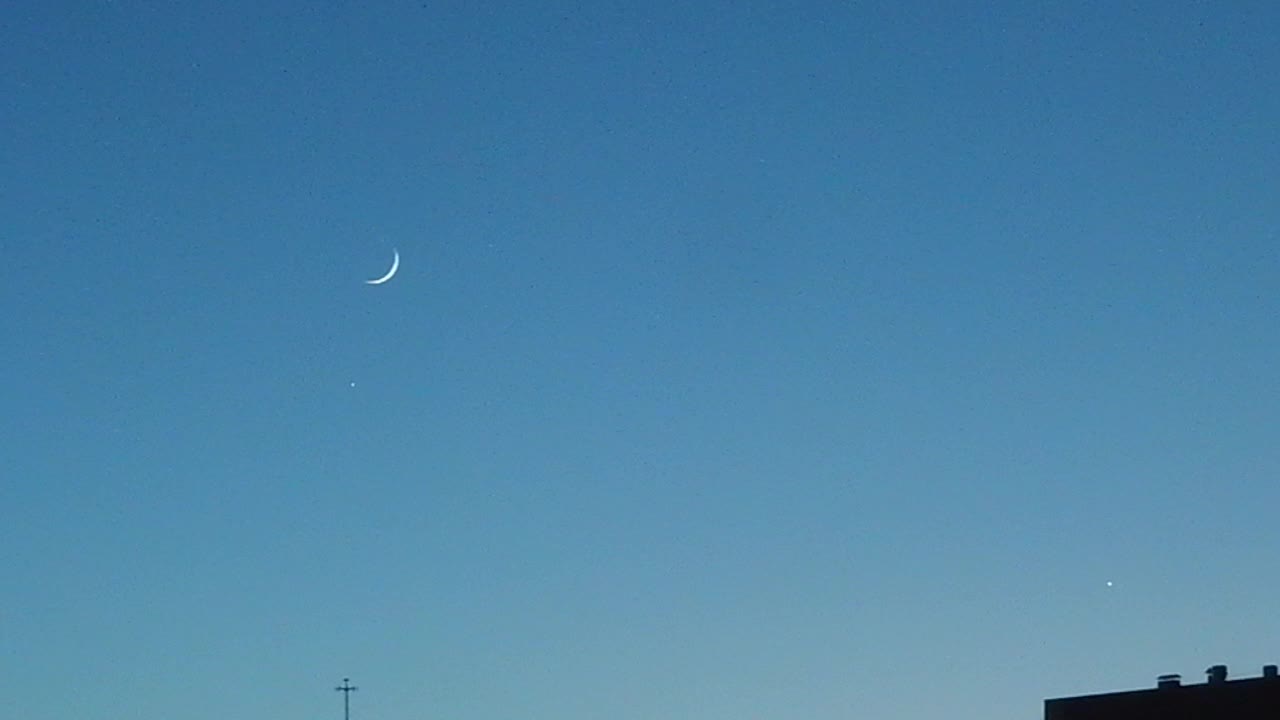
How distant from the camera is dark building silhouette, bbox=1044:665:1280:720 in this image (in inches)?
2234

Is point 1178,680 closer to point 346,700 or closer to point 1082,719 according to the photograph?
point 1082,719

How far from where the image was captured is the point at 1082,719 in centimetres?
6156

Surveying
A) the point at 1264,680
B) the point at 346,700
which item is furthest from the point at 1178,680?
the point at 346,700

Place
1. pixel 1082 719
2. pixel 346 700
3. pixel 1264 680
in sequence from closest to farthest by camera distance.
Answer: pixel 1264 680 → pixel 1082 719 → pixel 346 700

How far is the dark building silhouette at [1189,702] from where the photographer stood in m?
56.8

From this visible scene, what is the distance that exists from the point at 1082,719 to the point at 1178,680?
10.8 ft

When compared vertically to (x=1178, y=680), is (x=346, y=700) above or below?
above

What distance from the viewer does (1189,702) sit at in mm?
58656

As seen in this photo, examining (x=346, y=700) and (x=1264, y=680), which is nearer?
(x=1264, y=680)

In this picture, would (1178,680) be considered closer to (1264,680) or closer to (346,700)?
(1264,680)

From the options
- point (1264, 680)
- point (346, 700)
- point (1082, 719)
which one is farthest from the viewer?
point (346, 700)

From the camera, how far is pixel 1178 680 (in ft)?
196

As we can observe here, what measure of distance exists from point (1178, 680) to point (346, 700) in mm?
77088

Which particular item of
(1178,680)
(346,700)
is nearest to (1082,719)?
(1178,680)
